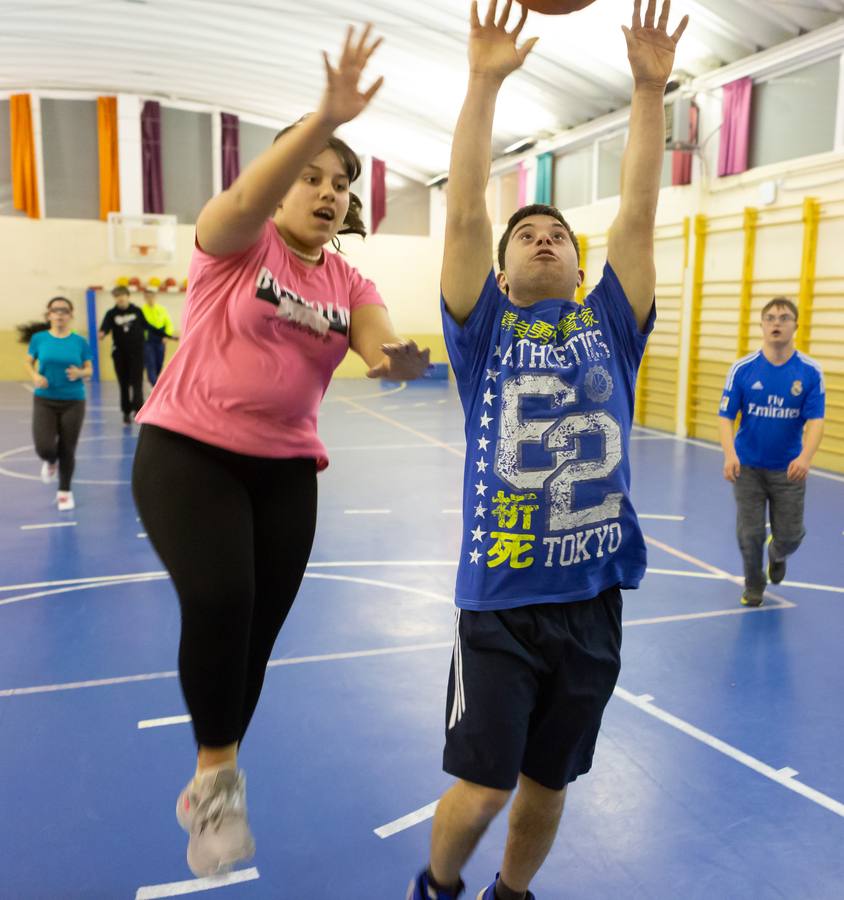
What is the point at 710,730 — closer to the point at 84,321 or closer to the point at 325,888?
the point at 325,888

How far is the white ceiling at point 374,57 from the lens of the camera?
34.3 feet

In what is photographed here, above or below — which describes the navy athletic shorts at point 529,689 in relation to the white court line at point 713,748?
above

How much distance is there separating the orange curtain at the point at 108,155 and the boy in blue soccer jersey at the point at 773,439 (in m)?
16.0

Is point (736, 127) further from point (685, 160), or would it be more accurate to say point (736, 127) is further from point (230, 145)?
point (230, 145)

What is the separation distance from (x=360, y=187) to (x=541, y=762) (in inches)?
758

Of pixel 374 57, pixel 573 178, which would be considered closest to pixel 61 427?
pixel 374 57

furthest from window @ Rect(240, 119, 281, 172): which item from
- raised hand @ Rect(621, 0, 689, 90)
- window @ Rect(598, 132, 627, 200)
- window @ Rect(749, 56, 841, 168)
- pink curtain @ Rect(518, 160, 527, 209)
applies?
raised hand @ Rect(621, 0, 689, 90)

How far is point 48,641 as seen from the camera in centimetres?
425

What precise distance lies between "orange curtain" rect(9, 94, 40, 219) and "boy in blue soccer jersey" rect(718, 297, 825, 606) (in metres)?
16.7

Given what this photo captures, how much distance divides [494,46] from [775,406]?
3.52 metres

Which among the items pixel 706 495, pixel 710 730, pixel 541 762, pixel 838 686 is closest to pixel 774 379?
pixel 838 686

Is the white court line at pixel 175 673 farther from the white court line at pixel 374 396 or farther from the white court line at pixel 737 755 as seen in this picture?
the white court line at pixel 374 396

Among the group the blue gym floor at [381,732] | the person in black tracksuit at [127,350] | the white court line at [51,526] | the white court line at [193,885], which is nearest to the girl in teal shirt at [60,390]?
the white court line at [51,526]

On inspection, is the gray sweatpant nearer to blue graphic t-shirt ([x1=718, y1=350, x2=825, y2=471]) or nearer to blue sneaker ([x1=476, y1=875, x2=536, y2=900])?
blue graphic t-shirt ([x1=718, y1=350, x2=825, y2=471])
